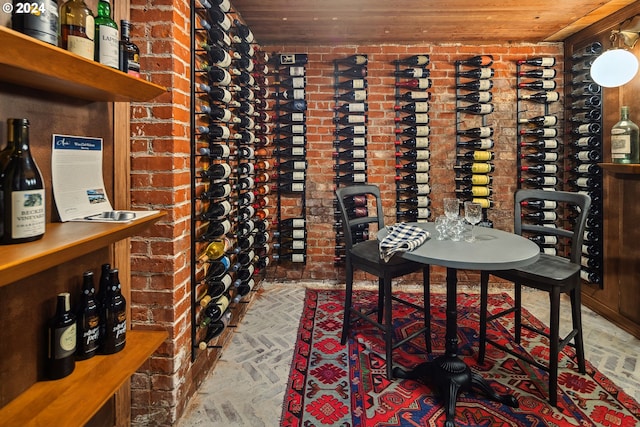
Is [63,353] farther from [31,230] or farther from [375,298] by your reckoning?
[375,298]

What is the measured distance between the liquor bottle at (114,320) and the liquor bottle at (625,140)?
319 cm

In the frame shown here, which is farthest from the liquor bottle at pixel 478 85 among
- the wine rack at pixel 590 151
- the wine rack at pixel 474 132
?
the wine rack at pixel 590 151

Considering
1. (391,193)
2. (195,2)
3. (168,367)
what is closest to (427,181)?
(391,193)

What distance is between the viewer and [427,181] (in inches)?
136

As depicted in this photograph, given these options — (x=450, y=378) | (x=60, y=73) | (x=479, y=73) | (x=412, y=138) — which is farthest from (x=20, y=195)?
(x=479, y=73)

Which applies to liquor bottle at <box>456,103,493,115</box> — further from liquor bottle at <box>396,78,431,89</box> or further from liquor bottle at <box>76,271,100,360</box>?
liquor bottle at <box>76,271,100,360</box>

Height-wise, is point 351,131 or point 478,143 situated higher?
point 351,131

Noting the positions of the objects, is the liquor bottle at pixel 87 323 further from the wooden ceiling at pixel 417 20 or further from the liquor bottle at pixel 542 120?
the liquor bottle at pixel 542 120

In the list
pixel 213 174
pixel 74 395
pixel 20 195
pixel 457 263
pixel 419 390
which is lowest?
pixel 419 390

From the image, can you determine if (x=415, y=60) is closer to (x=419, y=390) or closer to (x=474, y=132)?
(x=474, y=132)

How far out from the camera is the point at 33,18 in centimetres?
86

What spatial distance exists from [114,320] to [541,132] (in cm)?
360

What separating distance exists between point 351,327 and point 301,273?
114 cm

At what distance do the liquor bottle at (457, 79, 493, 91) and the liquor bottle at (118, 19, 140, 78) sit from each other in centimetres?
293
